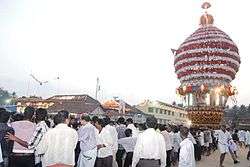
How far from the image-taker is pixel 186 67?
2745 cm

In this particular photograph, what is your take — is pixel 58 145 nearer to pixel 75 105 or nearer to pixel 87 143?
pixel 87 143

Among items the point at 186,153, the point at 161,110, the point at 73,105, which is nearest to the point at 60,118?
the point at 186,153

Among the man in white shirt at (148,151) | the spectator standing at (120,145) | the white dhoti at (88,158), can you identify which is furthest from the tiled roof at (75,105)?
the man in white shirt at (148,151)

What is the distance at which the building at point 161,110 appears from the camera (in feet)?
247

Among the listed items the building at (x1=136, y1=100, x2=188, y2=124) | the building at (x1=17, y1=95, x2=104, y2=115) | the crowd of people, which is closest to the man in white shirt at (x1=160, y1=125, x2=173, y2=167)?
Result: the crowd of people

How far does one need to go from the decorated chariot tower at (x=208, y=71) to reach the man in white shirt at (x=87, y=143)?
19.1 metres

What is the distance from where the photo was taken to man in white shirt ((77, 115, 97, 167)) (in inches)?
334

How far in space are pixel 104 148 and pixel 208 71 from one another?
18.6 metres

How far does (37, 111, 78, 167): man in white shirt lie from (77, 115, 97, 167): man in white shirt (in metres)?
2.11

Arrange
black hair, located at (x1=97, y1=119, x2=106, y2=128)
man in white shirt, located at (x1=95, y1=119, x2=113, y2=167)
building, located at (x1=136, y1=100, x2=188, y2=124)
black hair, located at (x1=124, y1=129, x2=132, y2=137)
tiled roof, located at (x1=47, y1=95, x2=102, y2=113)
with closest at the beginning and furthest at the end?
man in white shirt, located at (x1=95, y1=119, x2=113, y2=167) < black hair, located at (x1=97, y1=119, x2=106, y2=128) < black hair, located at (x1=124, y1=129, x2=132, y2=137) < tiled roof, located at (x1=47, y1=95, x2=102, y2=113) < building, located at (x1=136, y1=100, x2=188, y2=124)

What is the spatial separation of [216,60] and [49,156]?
21.6 meters

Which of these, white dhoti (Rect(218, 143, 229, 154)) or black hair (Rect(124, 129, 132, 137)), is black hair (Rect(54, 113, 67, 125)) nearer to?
black hair (Rect(124, 129, 132, 137))

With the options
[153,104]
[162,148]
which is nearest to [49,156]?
[162,148]

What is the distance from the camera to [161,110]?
78.1 metres
